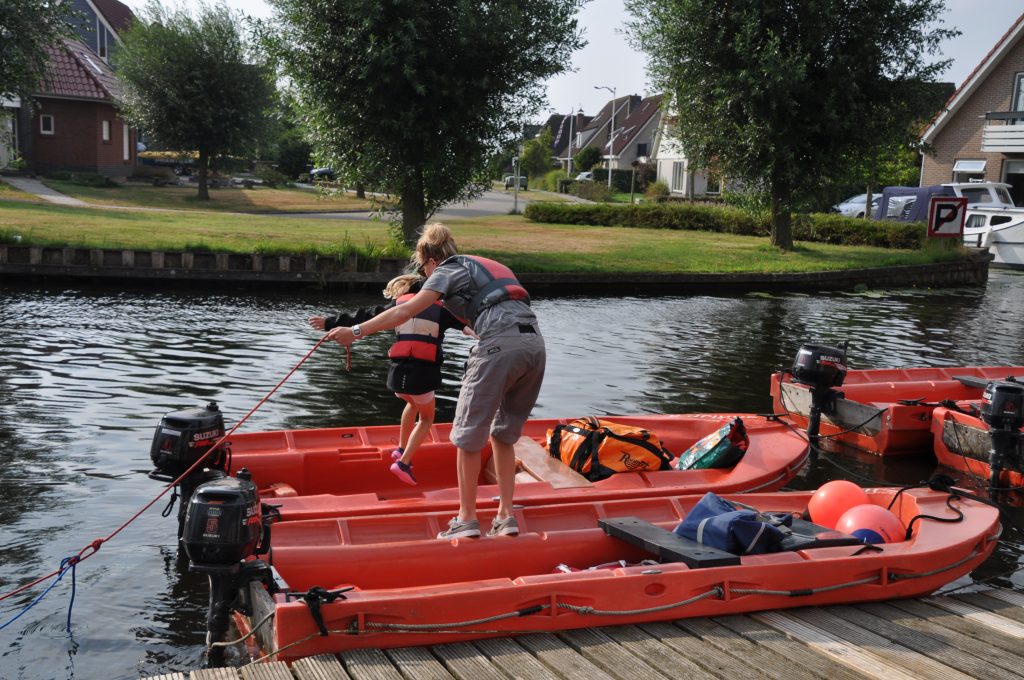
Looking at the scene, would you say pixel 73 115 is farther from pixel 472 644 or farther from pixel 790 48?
pixel 472 644

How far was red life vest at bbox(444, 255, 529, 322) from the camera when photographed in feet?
21.0

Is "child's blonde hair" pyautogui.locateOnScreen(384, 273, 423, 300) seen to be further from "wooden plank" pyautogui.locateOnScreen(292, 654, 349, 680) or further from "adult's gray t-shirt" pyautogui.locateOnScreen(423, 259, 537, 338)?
"wooden plank" pyautogui.locateOnScreen(292, 654, 349, 680)

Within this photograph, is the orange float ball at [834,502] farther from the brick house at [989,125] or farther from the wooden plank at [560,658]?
the brick house at [989,125]

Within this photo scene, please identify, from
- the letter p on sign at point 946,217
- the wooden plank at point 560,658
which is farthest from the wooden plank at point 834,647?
the letter p on sign at point 946,217

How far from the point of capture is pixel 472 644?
5566mm

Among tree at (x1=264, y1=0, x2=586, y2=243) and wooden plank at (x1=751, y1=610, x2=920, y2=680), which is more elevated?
tree at (x1=264, y1=0, x2=586, y2=243)

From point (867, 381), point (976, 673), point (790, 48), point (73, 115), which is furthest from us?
point (73, 115)

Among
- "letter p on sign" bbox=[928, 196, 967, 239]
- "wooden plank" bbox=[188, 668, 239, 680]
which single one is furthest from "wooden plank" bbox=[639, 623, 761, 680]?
"letter p on sign" bbox=[928, 196, 967, 239]

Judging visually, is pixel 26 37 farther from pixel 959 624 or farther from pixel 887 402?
pixel 959 624

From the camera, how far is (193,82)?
40250 mm

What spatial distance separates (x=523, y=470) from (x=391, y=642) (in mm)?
3413

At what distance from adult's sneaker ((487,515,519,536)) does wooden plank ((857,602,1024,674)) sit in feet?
7.55

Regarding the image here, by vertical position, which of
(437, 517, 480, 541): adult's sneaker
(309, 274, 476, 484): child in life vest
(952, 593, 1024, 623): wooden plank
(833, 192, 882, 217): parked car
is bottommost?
(952, 593, 1024, 623): wooden plank

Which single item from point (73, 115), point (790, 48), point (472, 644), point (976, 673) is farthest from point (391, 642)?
point (73, 115)
